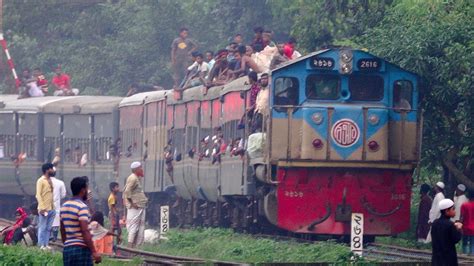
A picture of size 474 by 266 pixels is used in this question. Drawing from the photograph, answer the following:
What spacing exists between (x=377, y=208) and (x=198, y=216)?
26.5 feet

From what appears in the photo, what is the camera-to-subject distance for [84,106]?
3306cm

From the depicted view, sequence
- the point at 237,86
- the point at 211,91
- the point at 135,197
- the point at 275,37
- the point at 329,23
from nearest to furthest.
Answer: the point at 135,197 < the point at 237,86 < the point at 211,91 < the point at 329,23 < the point at 275,37

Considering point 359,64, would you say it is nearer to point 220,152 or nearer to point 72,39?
point 220,152

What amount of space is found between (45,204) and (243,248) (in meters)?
3.22

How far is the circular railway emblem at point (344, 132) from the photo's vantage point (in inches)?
826

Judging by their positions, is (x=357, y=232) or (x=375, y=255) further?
(x=375, y=255)

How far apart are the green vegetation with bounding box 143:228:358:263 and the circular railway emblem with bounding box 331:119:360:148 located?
1650mm

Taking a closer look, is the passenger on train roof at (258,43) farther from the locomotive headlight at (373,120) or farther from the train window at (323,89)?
the locomotive headlight at (373,120)

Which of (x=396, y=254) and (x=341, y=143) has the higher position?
(x=341, y=143)

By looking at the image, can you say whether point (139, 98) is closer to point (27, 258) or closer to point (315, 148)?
point (315, 148)

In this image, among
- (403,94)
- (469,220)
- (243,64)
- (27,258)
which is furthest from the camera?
(243,64)

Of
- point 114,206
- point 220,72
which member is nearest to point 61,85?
point 220,72

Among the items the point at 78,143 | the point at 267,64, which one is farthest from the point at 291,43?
the point at 78,143

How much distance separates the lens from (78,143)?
110ft
